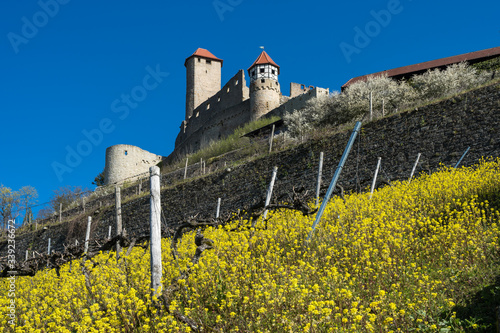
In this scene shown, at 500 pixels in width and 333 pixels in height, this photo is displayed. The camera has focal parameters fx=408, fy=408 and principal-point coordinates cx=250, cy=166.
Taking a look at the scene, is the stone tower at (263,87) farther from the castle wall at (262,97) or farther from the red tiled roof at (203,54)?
the red tiled roof at (203,54)

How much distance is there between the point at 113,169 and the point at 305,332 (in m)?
42.0

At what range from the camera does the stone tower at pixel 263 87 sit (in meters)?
35.2

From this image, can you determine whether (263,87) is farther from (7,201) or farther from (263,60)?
(7,201)

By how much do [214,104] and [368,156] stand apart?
29754mm

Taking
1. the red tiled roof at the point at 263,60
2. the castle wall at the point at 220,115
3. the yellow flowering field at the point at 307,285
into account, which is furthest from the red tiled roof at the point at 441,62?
the yellow flowering field at the point at 307,285

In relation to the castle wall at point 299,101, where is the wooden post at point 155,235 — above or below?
below

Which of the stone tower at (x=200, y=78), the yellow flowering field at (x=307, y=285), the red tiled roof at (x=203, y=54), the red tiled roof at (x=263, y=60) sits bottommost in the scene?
the yellow flowering field at (x=307, y=285)

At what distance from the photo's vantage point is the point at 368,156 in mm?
14219

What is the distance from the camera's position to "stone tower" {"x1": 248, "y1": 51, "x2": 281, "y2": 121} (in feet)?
116

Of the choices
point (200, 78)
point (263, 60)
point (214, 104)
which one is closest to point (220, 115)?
point (214, 104)

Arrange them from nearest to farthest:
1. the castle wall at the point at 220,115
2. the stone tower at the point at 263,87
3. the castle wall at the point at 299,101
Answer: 1. the castle wall at the point at 299,101
2. the stone tower at the point at 263,87
3. the castle wall at the point at 220,115

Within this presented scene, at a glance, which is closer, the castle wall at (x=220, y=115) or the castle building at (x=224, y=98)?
the castle building at (x=224, y=98)

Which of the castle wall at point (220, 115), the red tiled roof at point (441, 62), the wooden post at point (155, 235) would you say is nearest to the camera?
the wooden post at point (155, 235)

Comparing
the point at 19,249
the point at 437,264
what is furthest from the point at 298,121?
the point at 437,264
